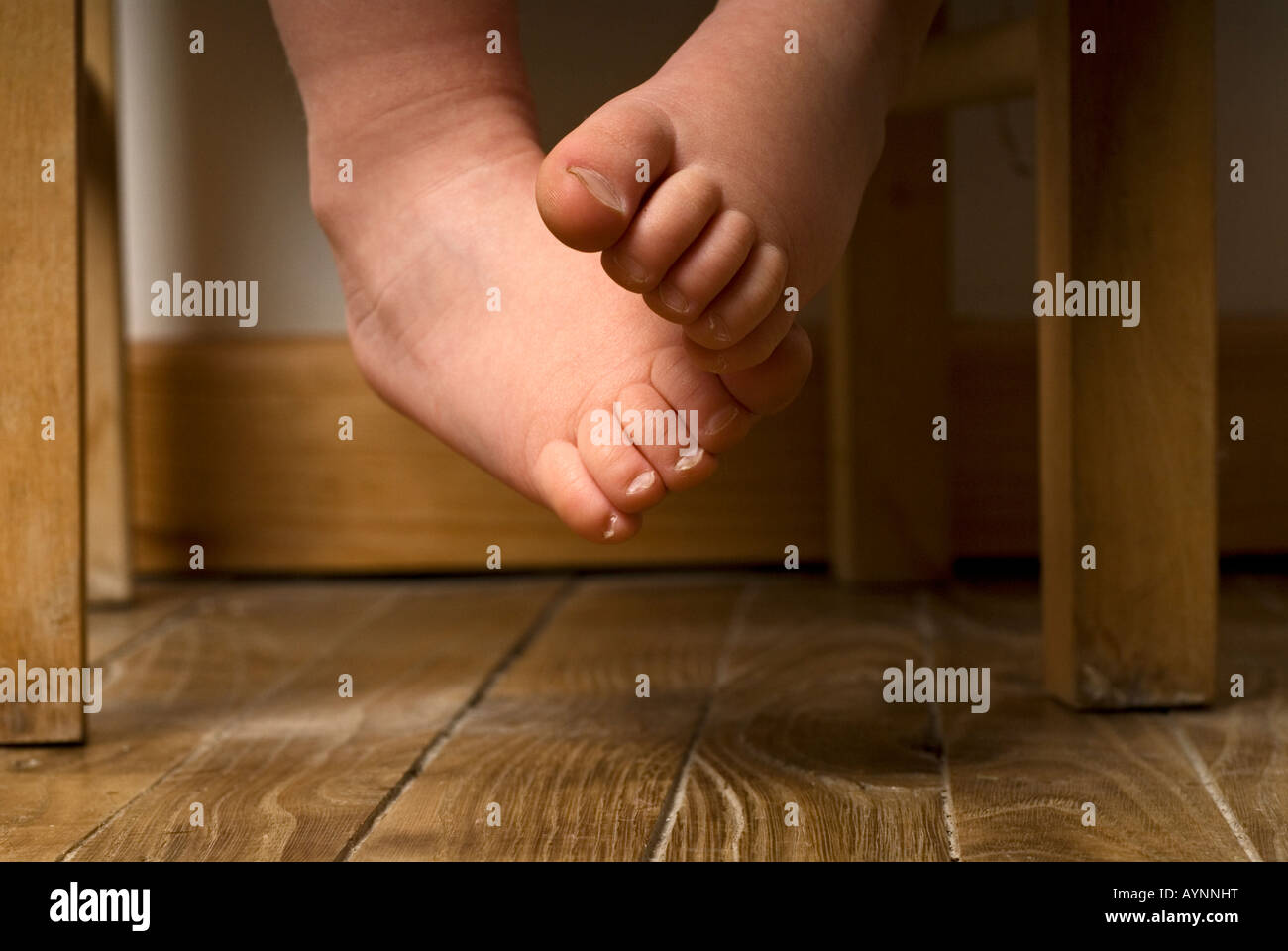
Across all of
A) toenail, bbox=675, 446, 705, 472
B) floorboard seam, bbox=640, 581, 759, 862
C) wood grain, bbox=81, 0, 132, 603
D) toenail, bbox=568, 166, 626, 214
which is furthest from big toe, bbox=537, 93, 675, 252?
wood grain, bbox=81, 0, 132, 603

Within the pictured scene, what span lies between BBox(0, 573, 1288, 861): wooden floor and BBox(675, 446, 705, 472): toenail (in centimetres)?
14

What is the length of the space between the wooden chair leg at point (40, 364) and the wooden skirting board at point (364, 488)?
1.57ft

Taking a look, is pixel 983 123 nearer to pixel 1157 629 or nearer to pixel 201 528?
pixel 1157 629

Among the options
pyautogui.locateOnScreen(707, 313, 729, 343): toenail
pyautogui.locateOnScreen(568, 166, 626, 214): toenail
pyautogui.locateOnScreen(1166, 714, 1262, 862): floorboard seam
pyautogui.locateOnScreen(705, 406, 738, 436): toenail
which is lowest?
pyautogui.locateOnScreen(1166, 714, 1262, 862): floorboard seam

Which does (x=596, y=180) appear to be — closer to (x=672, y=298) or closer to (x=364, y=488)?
(x=672, y=298)

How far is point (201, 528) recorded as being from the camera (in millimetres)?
1150

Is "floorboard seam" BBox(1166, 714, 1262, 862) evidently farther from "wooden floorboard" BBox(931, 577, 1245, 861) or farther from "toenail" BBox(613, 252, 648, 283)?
"toenail" BBox(613, 252, 648, 283)

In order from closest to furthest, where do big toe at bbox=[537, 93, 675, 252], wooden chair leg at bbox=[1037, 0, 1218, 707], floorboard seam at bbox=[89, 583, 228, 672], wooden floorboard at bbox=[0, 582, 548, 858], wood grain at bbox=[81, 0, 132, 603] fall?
1. big toe at bbox=[537, 93, 675, 252]
2. wooden floorboard at bbox=[0, 582, 548, 858]
3. wooden chair leg at bbox=[1037, 0, 1218, 707]
4. floorboard seam at bbox=[89, 583, 228, 672]
5. wood grain at bbox=[81, 0, 132, 603]

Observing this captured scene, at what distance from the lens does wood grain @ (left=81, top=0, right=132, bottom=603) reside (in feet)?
3.36

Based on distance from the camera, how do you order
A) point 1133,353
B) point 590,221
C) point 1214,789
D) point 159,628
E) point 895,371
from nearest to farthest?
point 590,221 < point 1214,789 < point 1133,353 < point 159,628 < point 895,371

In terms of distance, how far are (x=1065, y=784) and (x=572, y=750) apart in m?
0.22

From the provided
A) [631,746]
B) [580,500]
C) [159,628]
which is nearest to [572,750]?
[631,746]

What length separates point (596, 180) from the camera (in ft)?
1.52
